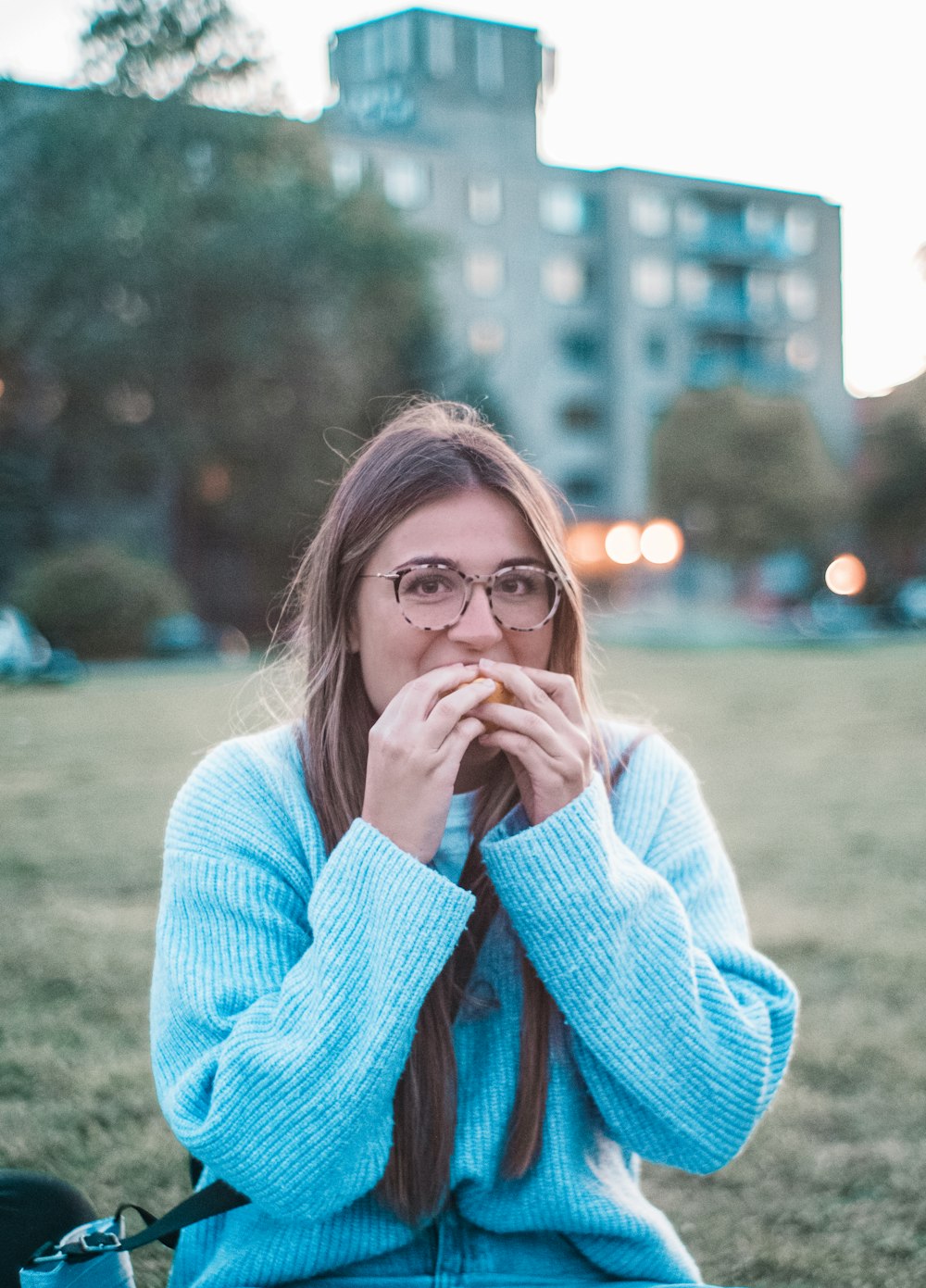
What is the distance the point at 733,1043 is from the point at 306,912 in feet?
2.25

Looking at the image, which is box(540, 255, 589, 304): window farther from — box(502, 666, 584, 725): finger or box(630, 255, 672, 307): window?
box(502, 666, 584, 725): finger

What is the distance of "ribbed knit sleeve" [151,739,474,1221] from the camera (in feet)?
5.24

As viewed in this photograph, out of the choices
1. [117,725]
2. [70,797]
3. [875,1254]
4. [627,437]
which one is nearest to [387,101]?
[627,437]

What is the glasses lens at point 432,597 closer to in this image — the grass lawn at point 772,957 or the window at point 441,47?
the grass lawn at point 772,957

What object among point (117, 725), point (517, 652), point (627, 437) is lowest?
point (117, 725)

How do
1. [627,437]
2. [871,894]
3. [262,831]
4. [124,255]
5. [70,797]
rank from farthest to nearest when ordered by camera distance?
[627,437] < [124,255] < [70,797] < [871,894] < [262,831]

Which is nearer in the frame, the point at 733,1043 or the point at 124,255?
the point at 733,1043

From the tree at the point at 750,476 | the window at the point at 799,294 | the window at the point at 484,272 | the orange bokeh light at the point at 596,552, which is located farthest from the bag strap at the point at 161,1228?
the window at the point at 799,294

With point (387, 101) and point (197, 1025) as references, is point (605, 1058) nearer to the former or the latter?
point (197, 1025)

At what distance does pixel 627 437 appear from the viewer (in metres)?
58.2

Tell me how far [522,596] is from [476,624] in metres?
0.10

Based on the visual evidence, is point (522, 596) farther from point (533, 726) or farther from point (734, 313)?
point (734, 313)

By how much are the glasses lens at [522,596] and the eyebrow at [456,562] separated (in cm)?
1

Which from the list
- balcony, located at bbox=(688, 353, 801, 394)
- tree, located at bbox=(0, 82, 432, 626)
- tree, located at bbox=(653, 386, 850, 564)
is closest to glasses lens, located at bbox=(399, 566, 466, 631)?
tree, located at bbox=(0, 82, 432, 626)
